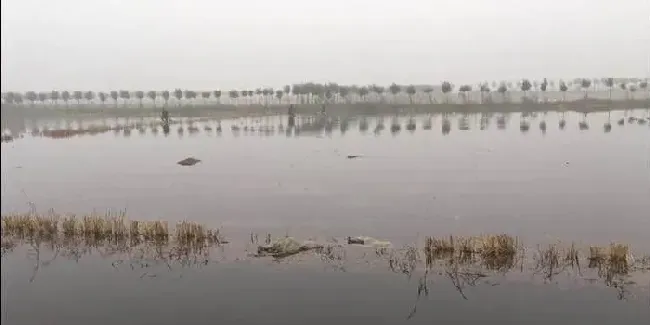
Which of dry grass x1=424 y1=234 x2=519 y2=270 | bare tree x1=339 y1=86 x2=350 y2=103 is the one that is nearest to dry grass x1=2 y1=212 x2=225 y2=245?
dry grass x1=424 y1=234 x2=519 y2=270

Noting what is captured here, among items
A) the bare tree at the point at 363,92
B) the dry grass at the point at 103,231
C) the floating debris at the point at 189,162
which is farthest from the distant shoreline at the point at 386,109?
the dry grass at the point at 103,231

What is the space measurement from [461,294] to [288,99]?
6390 cm

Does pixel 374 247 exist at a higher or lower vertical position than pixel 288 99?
lower

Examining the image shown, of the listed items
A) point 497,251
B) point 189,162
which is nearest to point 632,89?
point 189,162

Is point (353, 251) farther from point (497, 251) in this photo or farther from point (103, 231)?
point (103, 231)

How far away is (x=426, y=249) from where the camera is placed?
6.86m

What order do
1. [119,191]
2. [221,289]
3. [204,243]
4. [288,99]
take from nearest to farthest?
1. [221,289]
2. [204,243]
3. [119,191]
4. [288,99]

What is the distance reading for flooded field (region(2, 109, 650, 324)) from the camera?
5512 mm

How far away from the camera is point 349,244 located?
24.4 feet

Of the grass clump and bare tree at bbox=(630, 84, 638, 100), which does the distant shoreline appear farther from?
the grass clump

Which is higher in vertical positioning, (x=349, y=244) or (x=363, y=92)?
(x=363, y=92)

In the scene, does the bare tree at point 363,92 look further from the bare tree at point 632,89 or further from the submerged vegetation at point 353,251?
the submerged vegetation at point 353,251

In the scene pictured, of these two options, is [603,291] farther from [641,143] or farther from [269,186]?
[641,143]

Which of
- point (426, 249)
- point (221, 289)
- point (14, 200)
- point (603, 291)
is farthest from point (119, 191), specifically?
point (603, 291)
